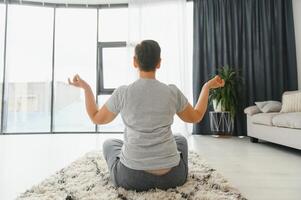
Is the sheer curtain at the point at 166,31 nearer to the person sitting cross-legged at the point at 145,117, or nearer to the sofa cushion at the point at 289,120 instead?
the sofa cushion at the point at 289,120

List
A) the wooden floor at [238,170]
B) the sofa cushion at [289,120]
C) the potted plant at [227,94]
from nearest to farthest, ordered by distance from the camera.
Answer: the wooden floor at [238,170] < the sofa cushion at [289,120] < the potted plant at [227,94]

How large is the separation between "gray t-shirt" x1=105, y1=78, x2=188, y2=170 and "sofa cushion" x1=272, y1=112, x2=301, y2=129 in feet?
6.41

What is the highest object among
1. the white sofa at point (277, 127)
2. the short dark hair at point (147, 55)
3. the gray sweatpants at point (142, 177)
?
the short dark hair at point (147, 55)

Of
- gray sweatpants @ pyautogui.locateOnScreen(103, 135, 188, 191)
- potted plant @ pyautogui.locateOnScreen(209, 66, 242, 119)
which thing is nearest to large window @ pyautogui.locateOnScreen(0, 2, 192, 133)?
potted plant @ pyautogui.locateOnScreen(209, 66, 242, 119)

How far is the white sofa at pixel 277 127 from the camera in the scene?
2604 millimetres

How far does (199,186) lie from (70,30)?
4.72 meters

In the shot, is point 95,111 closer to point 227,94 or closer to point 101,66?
point 227,94

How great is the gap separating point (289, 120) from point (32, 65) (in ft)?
15.4

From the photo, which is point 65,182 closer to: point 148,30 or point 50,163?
point 50,163

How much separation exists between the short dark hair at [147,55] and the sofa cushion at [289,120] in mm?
2049

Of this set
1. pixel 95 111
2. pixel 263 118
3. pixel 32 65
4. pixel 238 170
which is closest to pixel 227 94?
pixel 263 118

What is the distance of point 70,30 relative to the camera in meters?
5.20

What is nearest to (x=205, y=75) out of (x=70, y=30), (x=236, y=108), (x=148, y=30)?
(x=236, y=108)

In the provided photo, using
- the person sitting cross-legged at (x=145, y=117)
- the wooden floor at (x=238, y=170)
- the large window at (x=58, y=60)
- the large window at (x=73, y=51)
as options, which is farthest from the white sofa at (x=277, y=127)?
the large window at (x=73, y=51)
